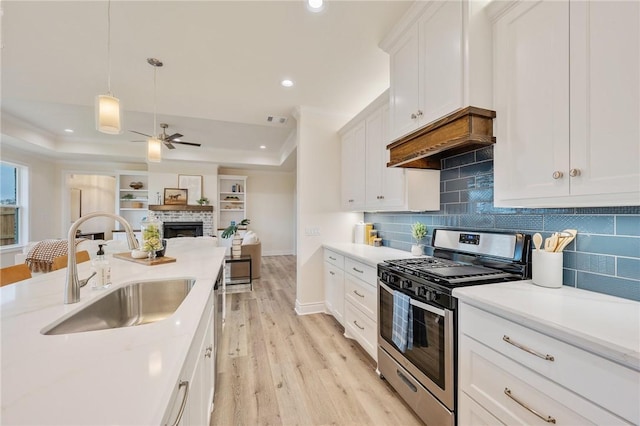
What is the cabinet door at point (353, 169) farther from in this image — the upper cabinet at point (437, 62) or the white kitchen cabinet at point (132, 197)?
the white kitchen cabinet at point (132, 197)

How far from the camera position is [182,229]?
6.95 metres

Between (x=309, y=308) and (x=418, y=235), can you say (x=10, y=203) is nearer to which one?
(x=309, y=308)

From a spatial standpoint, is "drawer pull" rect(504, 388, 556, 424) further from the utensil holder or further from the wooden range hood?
the wooden range hood

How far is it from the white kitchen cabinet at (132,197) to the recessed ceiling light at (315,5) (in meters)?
6.83

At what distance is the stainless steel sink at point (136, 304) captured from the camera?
123cm

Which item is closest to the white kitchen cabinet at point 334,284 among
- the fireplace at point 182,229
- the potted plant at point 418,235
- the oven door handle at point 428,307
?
the potted plant at point 418,235

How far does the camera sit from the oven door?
1396mm

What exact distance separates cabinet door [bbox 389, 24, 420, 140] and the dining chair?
277cm

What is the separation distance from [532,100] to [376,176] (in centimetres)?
153

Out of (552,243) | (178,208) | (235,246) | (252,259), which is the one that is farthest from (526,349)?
(178,208)

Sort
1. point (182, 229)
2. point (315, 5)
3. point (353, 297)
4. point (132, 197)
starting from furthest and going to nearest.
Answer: point (132, 197)
point (182, 229)
point (353, 297)
point (315, 5)

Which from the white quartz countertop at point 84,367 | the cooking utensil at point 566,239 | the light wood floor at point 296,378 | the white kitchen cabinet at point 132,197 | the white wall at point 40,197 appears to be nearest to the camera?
the white quartz countertop at point 84,367

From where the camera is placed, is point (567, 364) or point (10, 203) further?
point (10, 203)

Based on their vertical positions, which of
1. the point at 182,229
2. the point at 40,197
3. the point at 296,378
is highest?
the point at 40,197
